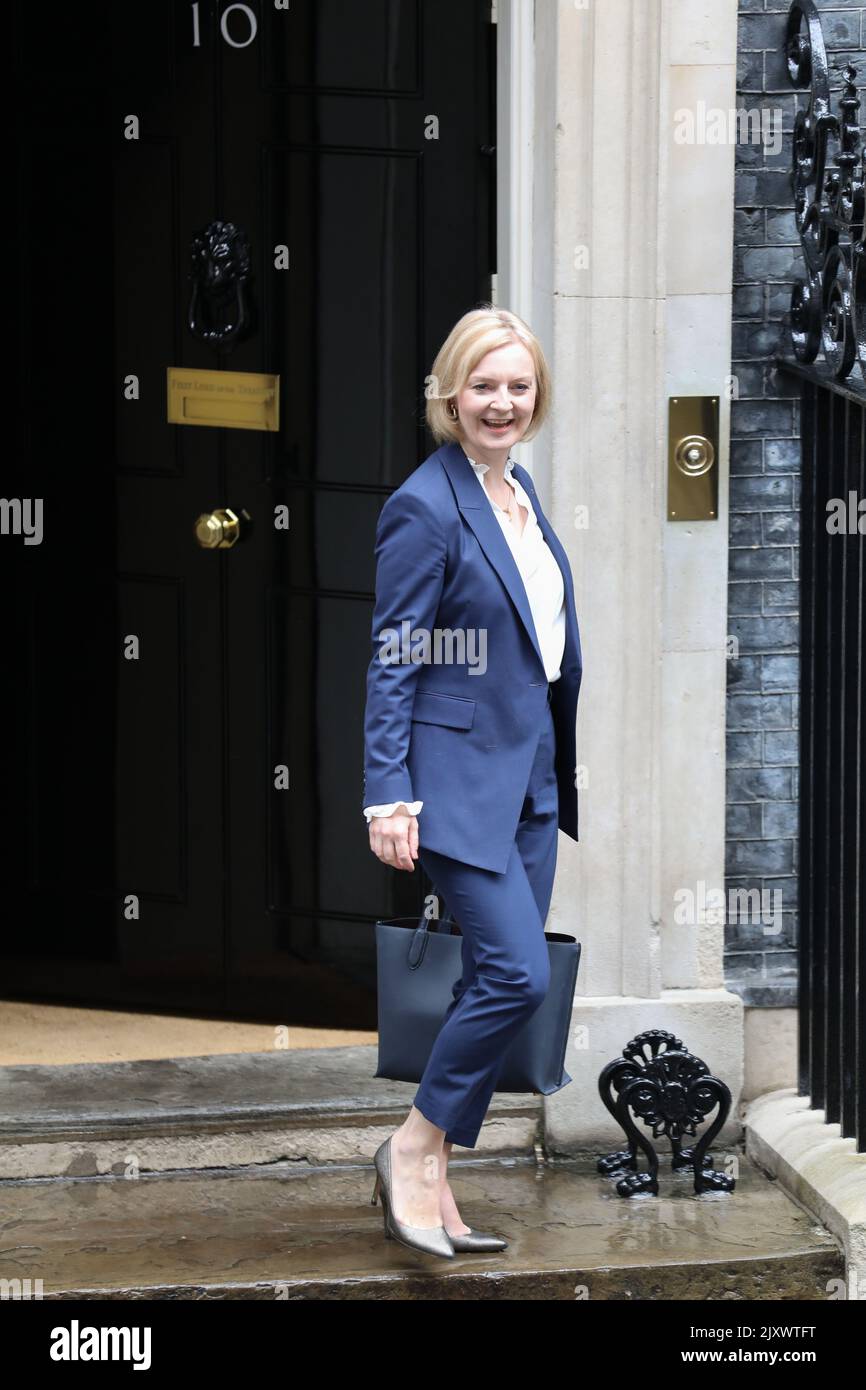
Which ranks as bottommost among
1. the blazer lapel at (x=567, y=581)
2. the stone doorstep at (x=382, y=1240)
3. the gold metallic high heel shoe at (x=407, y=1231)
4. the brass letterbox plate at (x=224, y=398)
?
the stone doorstep at (x=382, y=1240)

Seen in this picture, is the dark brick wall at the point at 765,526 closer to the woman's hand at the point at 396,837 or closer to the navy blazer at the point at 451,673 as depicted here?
the navy blazer at the point at 451,673

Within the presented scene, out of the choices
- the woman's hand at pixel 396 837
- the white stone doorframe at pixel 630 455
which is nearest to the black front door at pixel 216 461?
the white stone doorframe at pixel 630 455

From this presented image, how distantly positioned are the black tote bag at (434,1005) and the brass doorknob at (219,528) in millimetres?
1564

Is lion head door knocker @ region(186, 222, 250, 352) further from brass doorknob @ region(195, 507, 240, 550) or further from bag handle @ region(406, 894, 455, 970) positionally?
bag handle @ region(406, 894, 455, 970)

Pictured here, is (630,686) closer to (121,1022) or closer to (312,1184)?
(312,1184)

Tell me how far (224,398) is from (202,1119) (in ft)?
6.19

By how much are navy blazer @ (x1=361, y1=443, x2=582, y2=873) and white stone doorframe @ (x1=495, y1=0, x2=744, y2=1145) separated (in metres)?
0.82

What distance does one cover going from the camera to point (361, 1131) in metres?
5.36

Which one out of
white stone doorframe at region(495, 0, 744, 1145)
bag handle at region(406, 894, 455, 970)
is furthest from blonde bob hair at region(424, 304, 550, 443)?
bag handle at region(406, 894, 455, 970)

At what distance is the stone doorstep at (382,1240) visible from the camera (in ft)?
15.2

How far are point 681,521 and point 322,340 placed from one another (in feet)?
3.66

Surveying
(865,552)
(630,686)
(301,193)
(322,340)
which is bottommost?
(630,686)

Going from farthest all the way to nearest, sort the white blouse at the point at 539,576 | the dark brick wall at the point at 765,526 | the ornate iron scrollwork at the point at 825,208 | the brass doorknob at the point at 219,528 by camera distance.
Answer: the brass doorknob at the point at 219,528, the dark brick wall at the point at 765,526, the ornate iron scrollwork at the point at 825,208, the white blouse at the point at 539,576
